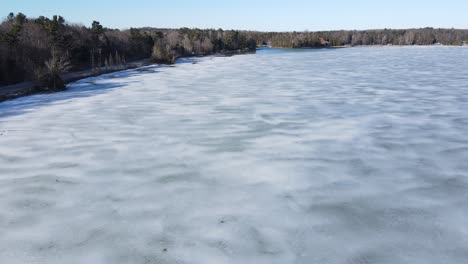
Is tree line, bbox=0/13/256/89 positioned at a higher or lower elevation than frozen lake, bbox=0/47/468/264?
higher

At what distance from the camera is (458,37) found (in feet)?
341

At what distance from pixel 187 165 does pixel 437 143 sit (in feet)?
13.8

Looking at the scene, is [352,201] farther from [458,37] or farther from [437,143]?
[458,37]

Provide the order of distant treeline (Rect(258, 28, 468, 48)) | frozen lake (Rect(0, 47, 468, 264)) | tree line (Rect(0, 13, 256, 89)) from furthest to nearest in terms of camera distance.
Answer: distant treeline (Rect(258, 28, 468, 48))
tree line (Rect(0, 13, 256, 89))
frozen lake (Rect(0, 47, 468, 264))

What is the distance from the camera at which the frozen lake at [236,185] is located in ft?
10.4

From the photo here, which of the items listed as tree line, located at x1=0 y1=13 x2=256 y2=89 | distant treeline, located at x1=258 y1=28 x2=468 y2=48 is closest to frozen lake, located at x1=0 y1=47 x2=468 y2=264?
tree line, located at x1=0 y1=13 x2=256 y2=89

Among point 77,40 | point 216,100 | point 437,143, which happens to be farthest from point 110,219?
point 77,40

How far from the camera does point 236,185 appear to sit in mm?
4574

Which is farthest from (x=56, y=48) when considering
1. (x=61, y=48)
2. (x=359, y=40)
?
(x=359, y=40)

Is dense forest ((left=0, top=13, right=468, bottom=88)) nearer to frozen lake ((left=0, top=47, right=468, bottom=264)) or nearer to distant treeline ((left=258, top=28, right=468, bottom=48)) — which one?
frozen lake ((left=0, top=47, right=468, bottom=264))

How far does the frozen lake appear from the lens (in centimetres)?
318

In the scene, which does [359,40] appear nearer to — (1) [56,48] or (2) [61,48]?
(2) [61,48]

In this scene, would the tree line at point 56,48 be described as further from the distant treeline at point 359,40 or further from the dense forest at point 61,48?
the distant treeline at point 359,40

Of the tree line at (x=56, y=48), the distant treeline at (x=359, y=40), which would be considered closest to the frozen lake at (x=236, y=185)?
the tree line at (x=56, y=48)
